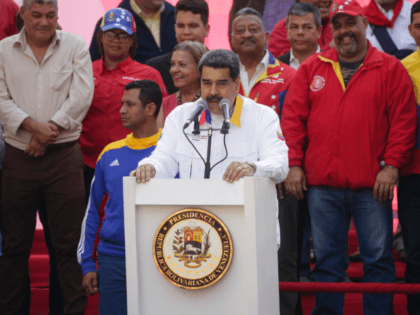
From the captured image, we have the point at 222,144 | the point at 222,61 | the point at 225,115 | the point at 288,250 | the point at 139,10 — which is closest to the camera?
the point at 225,115

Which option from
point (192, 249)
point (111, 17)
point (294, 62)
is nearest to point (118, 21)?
point (111, 17)

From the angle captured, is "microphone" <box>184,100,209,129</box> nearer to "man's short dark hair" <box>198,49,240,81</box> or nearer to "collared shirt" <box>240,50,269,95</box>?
"man's short dark hair" <box>198,49,240,81</box>

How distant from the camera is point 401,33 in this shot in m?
4.64

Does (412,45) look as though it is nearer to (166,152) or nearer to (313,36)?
(313,36)

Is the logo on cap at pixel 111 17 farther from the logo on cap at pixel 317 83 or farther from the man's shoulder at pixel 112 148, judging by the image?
the logo on cap at pixel 317 83

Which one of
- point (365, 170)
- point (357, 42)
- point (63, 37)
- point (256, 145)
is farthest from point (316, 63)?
point (63, 37)

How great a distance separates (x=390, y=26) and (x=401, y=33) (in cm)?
11

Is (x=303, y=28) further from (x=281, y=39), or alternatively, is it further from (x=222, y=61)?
(x=222, y=61)

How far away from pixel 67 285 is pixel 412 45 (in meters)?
3.13

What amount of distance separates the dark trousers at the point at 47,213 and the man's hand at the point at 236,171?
191 cm

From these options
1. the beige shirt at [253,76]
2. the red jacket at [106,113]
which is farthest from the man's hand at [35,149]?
the beige shirt at [253,76]

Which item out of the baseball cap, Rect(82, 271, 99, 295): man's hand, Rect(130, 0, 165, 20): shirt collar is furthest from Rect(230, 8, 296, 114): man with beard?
Rect(82, 271, 99, 295): man's hand

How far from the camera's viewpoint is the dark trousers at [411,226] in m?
3.41

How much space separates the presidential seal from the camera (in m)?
2.08
